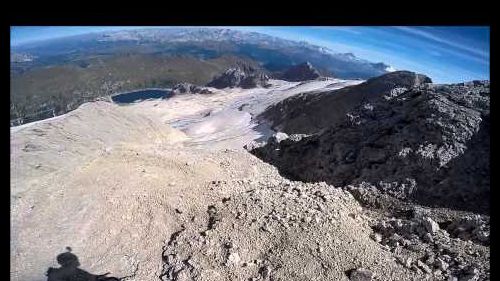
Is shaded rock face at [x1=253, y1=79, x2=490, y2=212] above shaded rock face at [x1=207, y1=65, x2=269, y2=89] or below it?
above

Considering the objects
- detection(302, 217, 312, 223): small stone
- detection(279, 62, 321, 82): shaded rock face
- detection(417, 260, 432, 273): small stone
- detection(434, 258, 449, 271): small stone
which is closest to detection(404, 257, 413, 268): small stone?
detection(417, 260, 432, 273): small stone

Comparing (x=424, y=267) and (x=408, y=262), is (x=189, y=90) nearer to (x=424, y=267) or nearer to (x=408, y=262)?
(x=408, y=262)

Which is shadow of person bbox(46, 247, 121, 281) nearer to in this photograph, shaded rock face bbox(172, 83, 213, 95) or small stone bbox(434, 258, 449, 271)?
small stone bbox(434, 258, 449, 271)

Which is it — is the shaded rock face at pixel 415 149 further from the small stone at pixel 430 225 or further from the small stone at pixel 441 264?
the small stone at pixel 441 264

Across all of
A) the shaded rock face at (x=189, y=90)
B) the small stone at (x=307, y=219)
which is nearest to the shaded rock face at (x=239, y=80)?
the shaded rock face at (x=189, y=90)

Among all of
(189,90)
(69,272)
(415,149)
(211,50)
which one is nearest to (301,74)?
(189,90)

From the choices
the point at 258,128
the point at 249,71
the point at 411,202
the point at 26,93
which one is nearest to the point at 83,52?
the point at 26,93

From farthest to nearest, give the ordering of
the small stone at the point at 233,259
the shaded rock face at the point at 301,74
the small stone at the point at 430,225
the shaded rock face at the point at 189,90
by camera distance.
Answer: the shaded rock face at the point at 301,74, the shaded rock face at the point at 189,90, the small stone at the point at 430,225, the small stone at the point at 233,259
